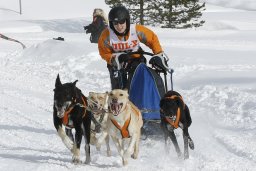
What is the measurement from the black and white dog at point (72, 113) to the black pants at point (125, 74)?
1.13 m

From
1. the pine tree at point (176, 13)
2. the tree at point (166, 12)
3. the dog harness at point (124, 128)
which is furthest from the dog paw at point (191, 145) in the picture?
the pine tree at point (176, 13)

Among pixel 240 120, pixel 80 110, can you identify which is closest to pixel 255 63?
pixel 240 120

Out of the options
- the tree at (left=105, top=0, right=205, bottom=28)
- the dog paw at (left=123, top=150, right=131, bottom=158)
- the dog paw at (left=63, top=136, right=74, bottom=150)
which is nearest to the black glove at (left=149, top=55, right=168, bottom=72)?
the dog paw at (left=123, top=150, right=131, bottom=158)

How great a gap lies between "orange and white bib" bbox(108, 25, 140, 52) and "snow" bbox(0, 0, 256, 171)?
1355mm

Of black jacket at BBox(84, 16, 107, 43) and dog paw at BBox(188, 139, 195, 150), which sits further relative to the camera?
black jacket at BBox(84, 16, 107, 43)

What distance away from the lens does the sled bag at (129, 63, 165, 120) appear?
279 inches

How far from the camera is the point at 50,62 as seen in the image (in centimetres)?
1555

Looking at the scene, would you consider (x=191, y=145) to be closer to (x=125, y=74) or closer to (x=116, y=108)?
(x=116, y=108)

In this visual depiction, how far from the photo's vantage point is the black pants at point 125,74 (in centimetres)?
727

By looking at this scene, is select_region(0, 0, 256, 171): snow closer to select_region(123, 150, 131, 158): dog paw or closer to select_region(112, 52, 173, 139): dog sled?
select_region(123, 150, 131, 158): dog paw

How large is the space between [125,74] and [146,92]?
1.91ft

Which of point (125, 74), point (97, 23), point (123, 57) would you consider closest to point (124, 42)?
point (123, 57)

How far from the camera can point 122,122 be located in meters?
6.16

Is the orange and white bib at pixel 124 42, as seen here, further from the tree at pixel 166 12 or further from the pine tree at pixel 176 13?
the pine tree at pixel 176 13
